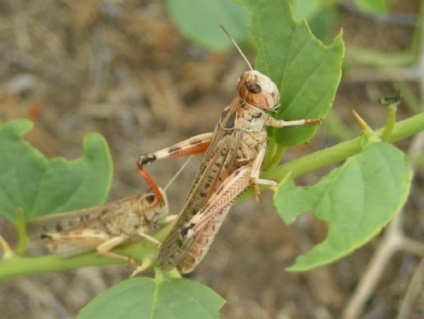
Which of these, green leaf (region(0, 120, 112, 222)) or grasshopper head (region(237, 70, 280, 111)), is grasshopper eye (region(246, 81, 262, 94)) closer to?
grasshopper head (region(237, 70, 280, 111))

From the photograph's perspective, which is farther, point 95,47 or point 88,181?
point 95,47

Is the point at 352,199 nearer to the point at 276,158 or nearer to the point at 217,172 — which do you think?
the point at 276,158

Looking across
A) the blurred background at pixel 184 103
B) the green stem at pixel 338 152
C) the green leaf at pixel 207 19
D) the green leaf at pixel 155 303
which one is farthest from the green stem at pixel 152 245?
the green leaf at pixel 207 19

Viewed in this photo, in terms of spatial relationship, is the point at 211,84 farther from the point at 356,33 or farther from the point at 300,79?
the point at 300,79

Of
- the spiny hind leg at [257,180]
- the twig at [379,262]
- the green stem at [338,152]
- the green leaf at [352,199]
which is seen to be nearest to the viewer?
the green leaf at [352,199]

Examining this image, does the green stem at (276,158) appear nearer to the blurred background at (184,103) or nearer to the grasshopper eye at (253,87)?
the grasshopper eye at (253,87)

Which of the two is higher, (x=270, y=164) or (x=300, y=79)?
(x=300, y=79)

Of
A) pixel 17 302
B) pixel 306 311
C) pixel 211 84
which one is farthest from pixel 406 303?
pixel 17 302

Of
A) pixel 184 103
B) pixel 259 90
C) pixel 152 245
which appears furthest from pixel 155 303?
pixel 184 103
